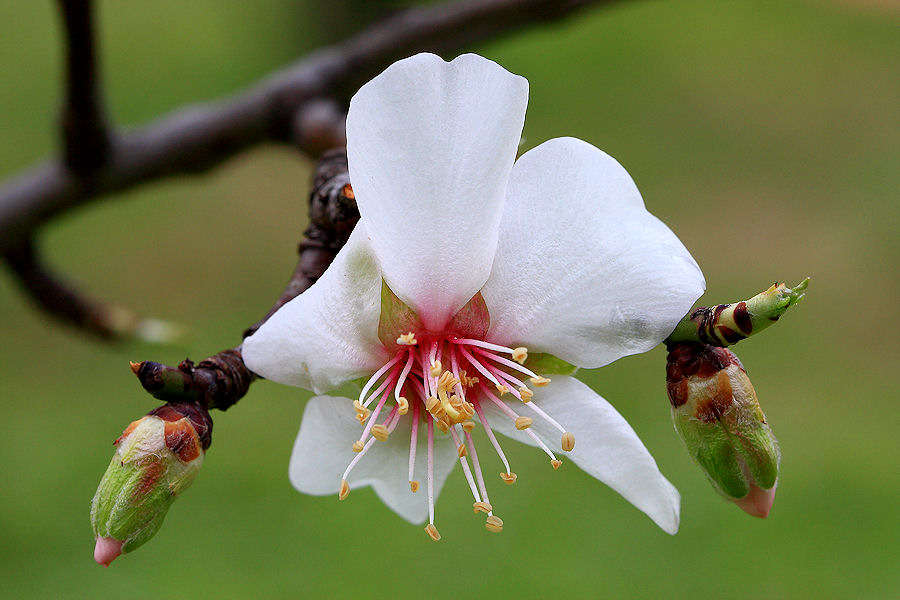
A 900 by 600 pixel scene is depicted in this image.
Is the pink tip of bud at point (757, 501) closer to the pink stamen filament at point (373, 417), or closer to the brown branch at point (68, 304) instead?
the pink stamen filament at point (373, 417)

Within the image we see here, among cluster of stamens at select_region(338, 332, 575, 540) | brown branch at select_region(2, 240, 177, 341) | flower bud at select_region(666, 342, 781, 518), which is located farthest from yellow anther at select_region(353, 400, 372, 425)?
brown branch at select_region(2, 240, 177, 341)

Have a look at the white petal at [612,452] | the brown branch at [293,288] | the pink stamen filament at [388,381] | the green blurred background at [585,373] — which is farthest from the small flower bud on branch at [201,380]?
the green blurred background at [585,373]

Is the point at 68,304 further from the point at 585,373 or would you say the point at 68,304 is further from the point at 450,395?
the point at 585,373

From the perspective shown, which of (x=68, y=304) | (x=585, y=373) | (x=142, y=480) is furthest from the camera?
(x=585, y=373)

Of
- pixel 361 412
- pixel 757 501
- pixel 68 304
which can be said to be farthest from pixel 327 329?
pixel 68 304

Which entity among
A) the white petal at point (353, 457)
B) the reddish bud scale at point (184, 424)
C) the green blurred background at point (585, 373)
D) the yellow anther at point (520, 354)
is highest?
the yellow anther at point (520, 354)
